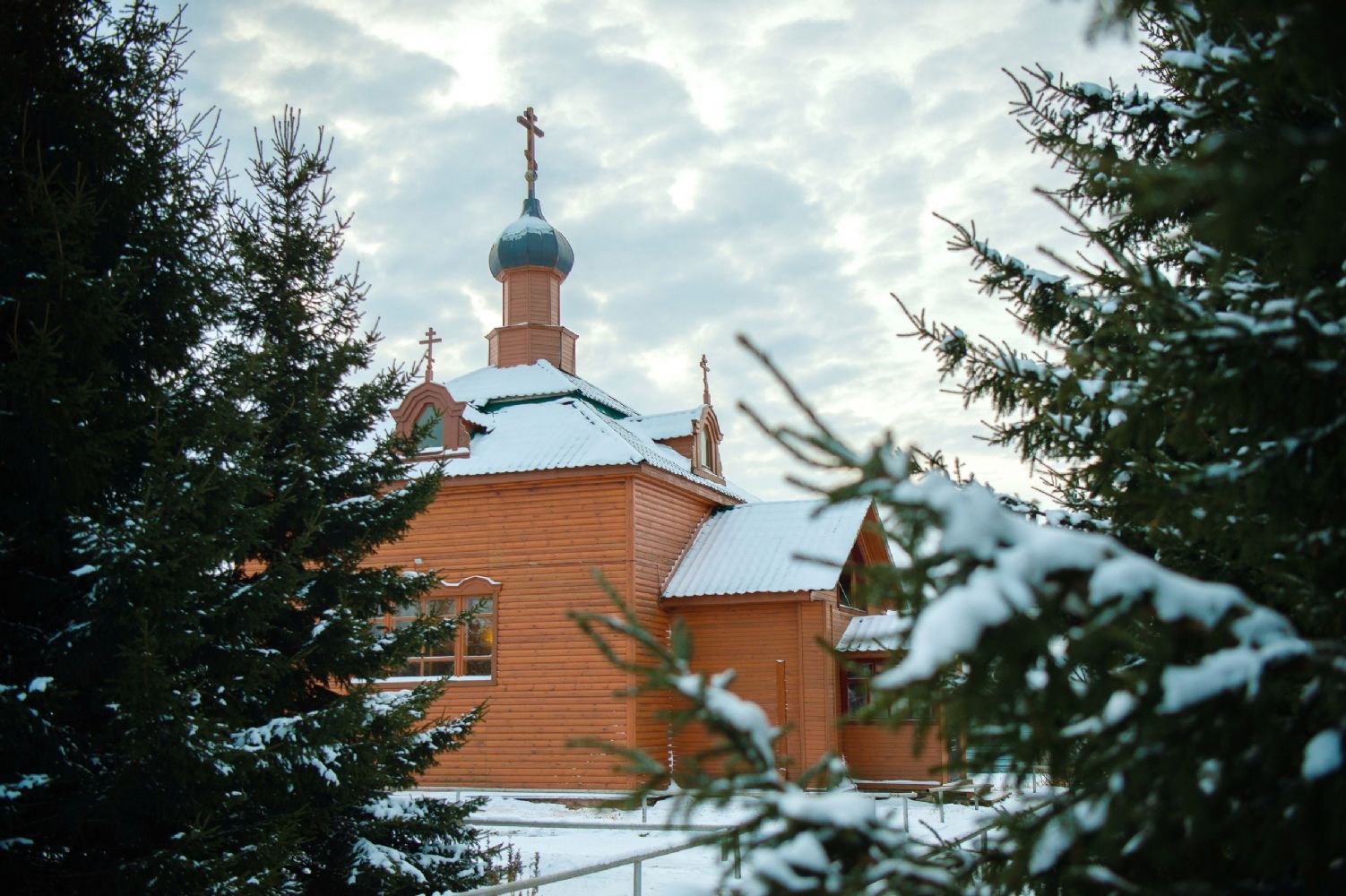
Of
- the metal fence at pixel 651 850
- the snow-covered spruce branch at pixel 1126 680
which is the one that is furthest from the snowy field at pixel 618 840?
the snow-covered spruce branch at pixel 1126 680

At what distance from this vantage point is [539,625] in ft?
59.7

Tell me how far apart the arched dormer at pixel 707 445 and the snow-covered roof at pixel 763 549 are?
43.1 inches

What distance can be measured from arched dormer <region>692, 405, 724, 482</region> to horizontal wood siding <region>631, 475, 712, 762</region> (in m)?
1.40

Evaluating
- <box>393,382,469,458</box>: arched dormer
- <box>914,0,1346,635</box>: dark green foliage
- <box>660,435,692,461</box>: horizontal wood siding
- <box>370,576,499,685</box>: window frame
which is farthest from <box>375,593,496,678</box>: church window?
<box>914,0,1346,635</box>: dark green foliage

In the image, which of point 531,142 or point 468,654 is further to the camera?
point 531,142

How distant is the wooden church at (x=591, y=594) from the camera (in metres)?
17.8

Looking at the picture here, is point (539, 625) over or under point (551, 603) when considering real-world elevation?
under

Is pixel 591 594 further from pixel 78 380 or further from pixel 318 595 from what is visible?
pixel 78 380

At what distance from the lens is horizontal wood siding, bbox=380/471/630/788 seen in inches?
692

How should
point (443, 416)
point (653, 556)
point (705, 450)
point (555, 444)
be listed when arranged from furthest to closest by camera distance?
point (705, 450) < point (443, 416) < point (555, 444) < point (653, 556)

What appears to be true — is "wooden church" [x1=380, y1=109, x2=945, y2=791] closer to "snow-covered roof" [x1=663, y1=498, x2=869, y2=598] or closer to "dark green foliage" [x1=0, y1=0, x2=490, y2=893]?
"snow-covered roof" [x1=663, y1=498, x2=869, y2=598]

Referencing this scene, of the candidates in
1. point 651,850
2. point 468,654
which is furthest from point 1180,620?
point 468,654

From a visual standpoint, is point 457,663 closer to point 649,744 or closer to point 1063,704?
point 649,744

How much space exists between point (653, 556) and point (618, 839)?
5.83 metres
